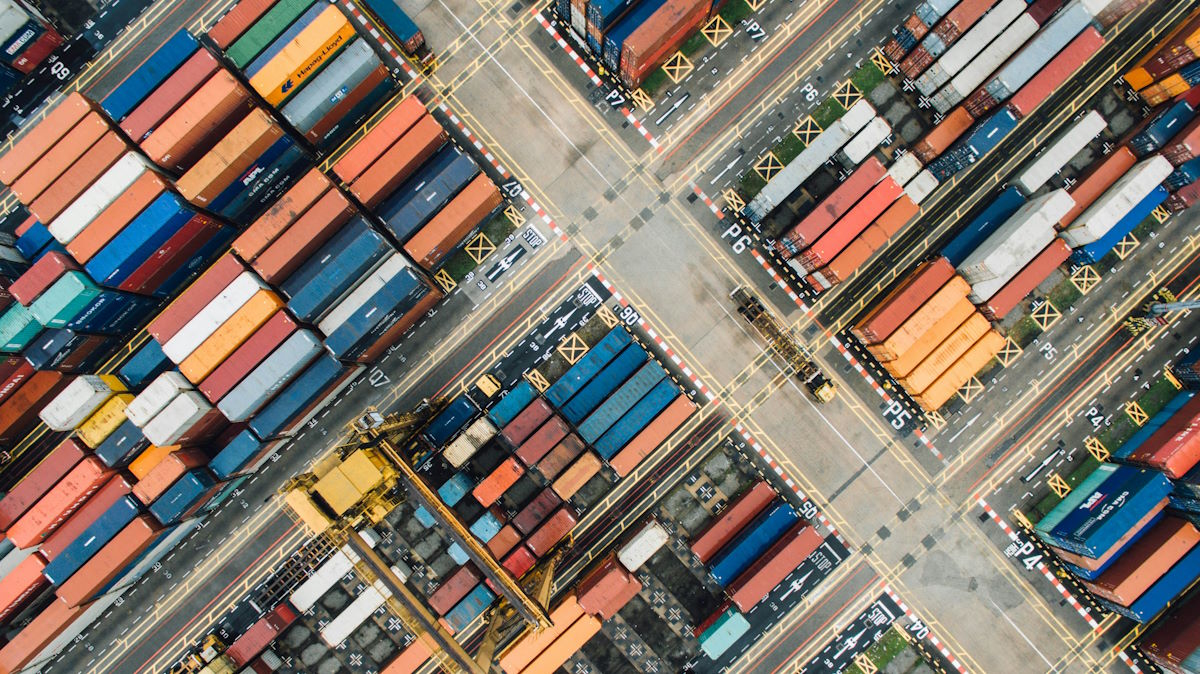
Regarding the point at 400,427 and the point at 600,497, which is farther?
the point at 600,497

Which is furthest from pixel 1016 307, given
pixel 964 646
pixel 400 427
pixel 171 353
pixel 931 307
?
pixel 171 353

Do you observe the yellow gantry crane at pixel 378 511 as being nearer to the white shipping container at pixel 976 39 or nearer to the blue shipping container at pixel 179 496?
the blue shipping container at pixel 179 496

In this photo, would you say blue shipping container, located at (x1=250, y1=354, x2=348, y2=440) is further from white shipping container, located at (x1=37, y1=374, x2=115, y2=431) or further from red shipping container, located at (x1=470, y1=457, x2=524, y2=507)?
red shipping container, located at (x1=470, y1=457, x2=524, y2=507)

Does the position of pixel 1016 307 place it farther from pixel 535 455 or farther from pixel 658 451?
pixel 535 455

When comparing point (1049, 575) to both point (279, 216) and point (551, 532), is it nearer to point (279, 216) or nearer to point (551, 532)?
point (551, 532)

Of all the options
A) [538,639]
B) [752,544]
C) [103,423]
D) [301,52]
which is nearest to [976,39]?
[752,544]

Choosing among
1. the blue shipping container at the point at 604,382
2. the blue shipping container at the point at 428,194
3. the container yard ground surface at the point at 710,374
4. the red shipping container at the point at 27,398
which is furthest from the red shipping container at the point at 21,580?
the blue shipping container at the point at 604,382
